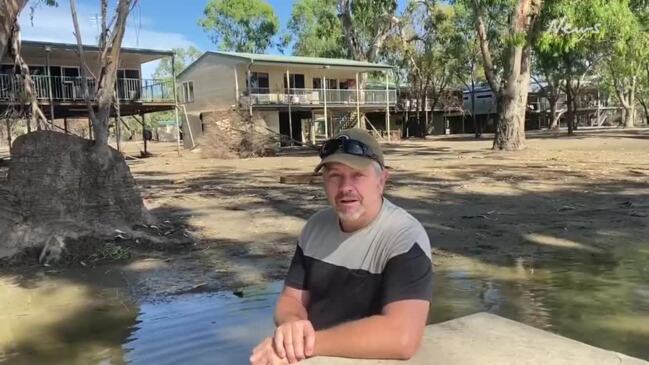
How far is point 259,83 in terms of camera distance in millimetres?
38781

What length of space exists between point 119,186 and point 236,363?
200 inches

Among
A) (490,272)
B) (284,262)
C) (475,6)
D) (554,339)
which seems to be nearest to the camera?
(554,339)

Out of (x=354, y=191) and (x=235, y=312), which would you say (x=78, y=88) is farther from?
(x=354, y=191)

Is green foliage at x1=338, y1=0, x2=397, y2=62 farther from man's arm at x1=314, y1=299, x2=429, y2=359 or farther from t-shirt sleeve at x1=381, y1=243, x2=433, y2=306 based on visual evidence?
man's arm at x1=314, y1=299, x2=429, y2=359

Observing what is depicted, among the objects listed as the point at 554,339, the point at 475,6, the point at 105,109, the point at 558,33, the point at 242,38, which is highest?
the point at 242,38

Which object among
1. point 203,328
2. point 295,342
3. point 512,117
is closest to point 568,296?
point 203,328

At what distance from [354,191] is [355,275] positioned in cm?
31

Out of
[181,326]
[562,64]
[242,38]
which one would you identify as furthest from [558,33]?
[242,38]

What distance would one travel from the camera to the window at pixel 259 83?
3775 centimetres

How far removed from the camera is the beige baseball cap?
232 cm

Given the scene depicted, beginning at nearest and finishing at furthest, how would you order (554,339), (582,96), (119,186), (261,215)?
(554,339) < (119,186) < (261,215) < (582,96)

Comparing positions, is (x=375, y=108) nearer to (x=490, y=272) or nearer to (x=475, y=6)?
(x=475, y=6)

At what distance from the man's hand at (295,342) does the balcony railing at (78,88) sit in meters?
21.5

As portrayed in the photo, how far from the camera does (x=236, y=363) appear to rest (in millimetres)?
4488
